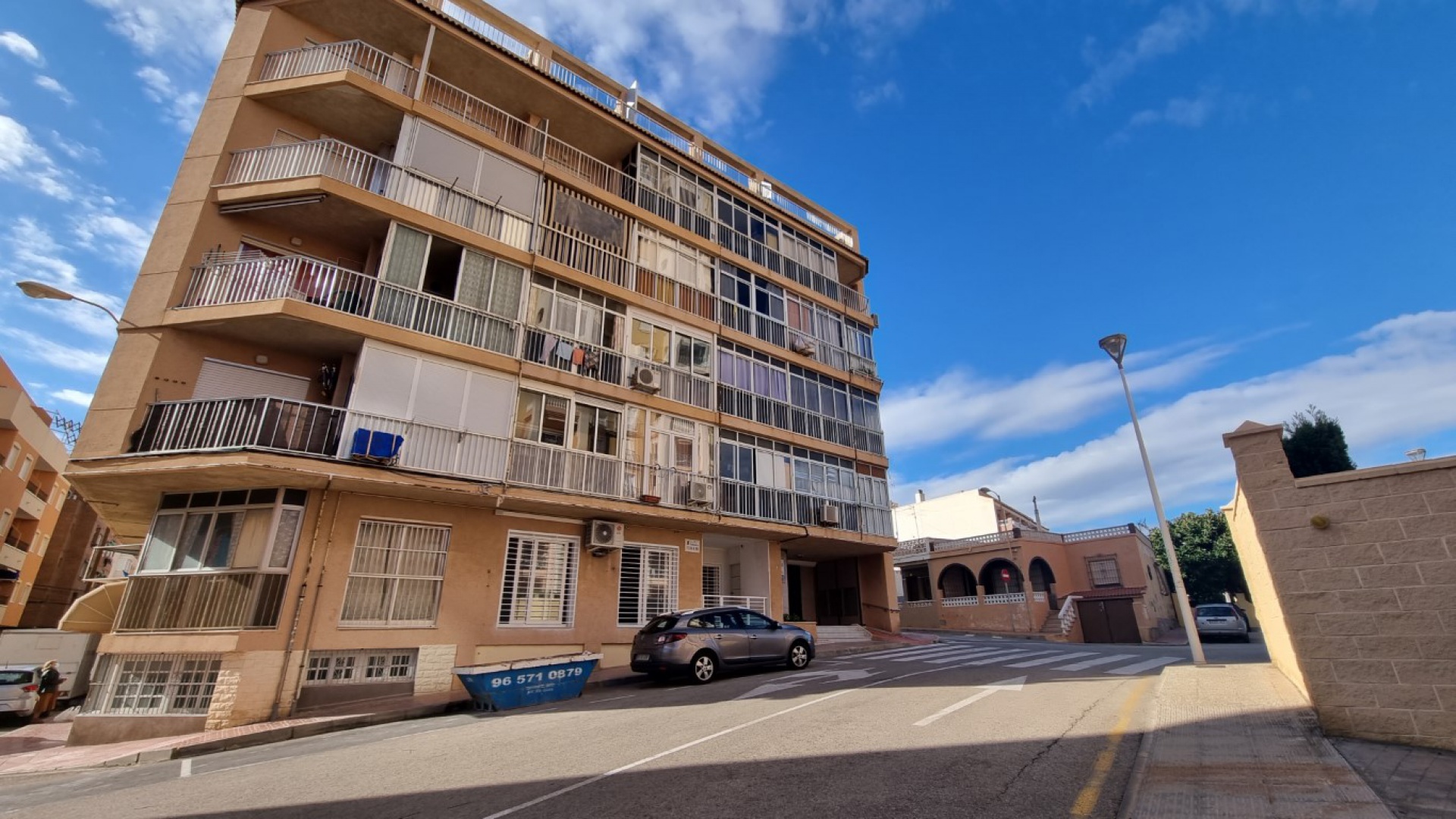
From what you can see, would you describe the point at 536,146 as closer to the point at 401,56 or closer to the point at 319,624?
the point at 401,56

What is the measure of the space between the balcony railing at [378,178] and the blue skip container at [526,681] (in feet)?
33.2

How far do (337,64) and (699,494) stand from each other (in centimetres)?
1381

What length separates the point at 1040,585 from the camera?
34562 mm

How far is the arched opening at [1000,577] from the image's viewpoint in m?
34.1

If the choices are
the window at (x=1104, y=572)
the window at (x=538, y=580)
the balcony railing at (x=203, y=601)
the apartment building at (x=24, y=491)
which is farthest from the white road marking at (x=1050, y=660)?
the apartment building at (x=24, y=491)

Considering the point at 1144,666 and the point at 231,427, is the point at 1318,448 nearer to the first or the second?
the point at 1144,666

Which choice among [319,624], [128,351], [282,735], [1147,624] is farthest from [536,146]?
[1147,624]

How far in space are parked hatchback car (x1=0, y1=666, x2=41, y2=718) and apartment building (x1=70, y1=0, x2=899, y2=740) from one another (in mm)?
2116

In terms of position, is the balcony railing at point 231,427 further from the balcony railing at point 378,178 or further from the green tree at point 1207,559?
the green tree at point 1207,559

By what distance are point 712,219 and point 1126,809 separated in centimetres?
1984

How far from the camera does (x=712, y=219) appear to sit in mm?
21250

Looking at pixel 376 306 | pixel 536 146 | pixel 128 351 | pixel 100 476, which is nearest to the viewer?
pixel 100 476

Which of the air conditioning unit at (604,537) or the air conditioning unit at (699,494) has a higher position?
the air conditioning unit at (699,494)

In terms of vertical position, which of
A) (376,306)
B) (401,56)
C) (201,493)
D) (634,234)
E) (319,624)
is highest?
(401,56)
